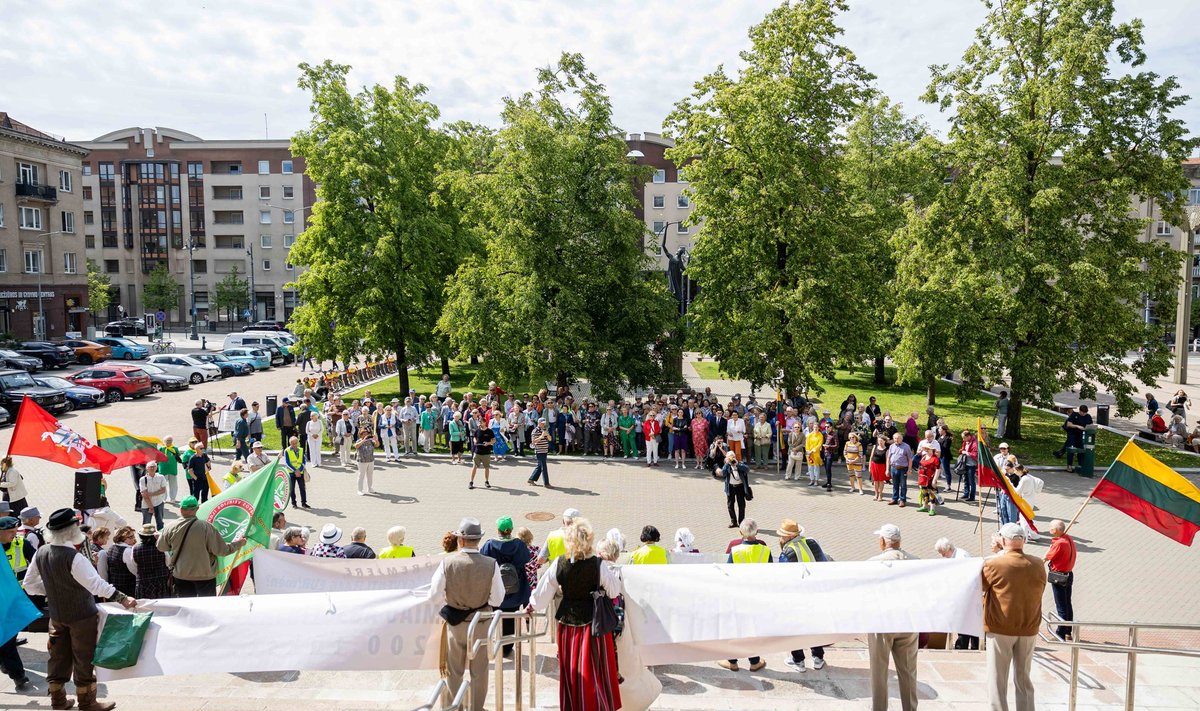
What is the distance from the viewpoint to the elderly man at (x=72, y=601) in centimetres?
723

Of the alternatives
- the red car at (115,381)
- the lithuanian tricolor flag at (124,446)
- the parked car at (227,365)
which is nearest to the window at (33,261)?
the parked car at (227,365)

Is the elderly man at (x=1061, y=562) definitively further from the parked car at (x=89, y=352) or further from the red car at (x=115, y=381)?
the parked car at (x=89, y=352)

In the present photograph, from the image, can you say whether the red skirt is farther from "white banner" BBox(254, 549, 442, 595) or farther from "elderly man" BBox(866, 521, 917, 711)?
"white banner" BBox(254, 549, 442, 595)

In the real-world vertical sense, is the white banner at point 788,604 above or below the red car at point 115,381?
above

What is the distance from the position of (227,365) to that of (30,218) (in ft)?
91.2

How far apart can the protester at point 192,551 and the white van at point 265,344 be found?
38.5m

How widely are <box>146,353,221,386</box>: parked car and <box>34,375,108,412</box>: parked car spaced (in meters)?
5.17

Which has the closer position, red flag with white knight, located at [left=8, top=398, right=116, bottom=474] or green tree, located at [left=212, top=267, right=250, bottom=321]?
red flag with white knight, located at [left=8, top=398, right=116, bottom=474]

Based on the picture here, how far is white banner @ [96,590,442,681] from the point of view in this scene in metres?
7.13

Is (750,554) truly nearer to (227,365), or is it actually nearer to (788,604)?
(788,604)

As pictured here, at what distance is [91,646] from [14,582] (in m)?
0.85

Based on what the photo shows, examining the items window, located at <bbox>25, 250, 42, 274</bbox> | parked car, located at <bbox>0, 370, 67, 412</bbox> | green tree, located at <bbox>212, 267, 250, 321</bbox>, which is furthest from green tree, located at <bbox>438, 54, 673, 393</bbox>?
green tree, located at <bbox>212, 267, 250, 321</bbox>

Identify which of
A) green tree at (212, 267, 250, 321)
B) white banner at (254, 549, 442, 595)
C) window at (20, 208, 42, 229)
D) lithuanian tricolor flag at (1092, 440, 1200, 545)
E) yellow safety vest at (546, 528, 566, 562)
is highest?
window at (20, 208, 42, 229)

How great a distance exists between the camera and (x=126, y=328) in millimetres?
74250
